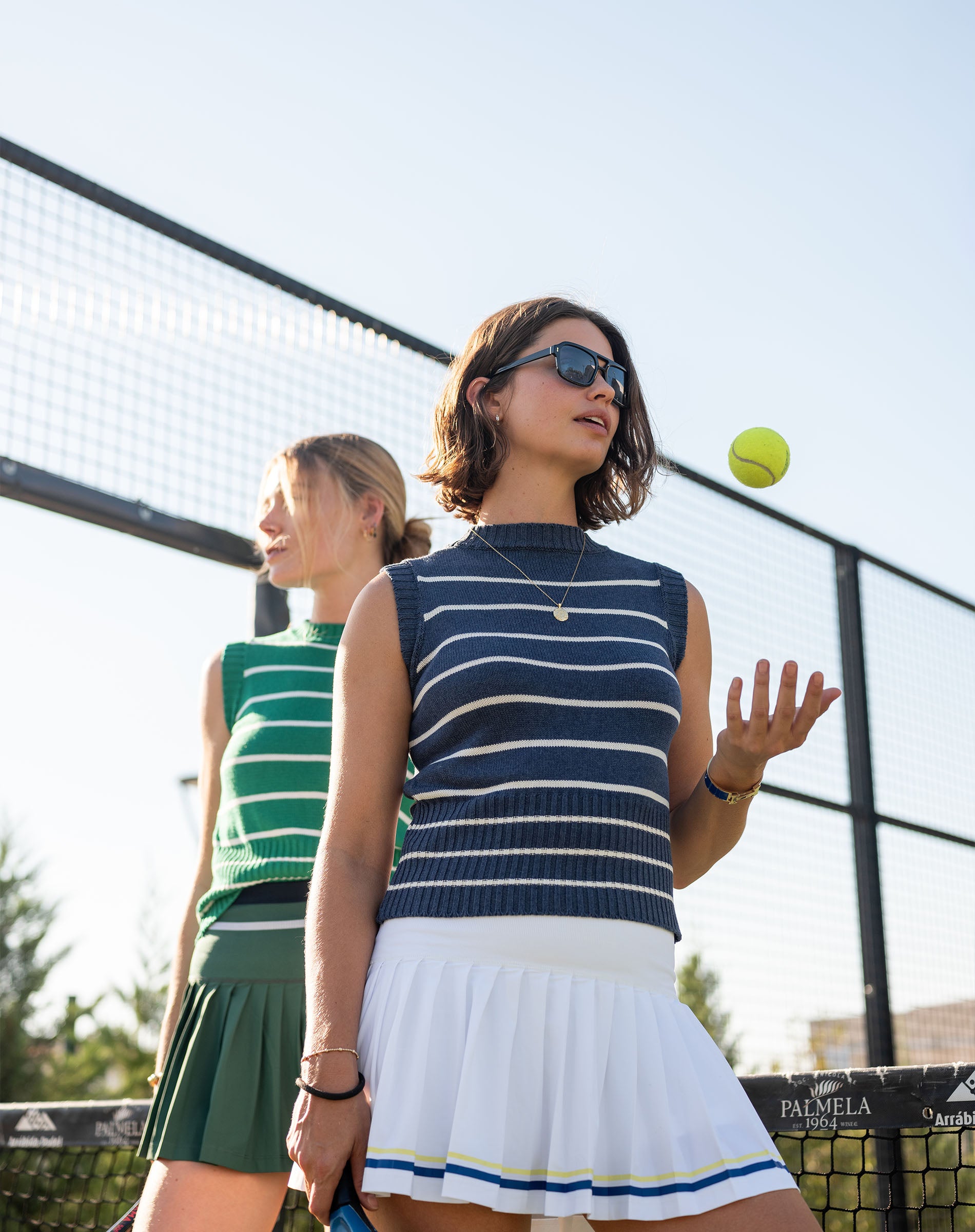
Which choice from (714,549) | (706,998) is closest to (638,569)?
(714,549)

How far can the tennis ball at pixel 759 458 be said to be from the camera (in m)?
2.96

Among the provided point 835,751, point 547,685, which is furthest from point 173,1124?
point 835,751

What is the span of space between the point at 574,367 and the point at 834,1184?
6.35 metres

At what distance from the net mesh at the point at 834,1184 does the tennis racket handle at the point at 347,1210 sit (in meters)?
1.27

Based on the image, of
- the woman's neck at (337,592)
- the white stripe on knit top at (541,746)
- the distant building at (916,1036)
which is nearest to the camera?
the white stripe on knit top at (541,746)

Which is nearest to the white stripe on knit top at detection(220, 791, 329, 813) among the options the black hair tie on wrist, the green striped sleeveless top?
the green striped sleeveless top

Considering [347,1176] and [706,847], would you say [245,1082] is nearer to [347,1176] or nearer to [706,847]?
[347,1176]

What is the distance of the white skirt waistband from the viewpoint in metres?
1.65

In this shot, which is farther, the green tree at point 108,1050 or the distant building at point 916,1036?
the green tree at point 108,1050

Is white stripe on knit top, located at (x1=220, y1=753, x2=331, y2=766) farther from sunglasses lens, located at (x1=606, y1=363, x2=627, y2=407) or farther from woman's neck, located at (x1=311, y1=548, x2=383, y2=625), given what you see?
sunglasses lens, located at (x1=606, y1=363, x2=627, y2=407)

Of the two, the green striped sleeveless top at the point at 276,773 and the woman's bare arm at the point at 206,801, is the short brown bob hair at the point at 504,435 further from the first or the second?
the woman's bare arm at the point at 206,801

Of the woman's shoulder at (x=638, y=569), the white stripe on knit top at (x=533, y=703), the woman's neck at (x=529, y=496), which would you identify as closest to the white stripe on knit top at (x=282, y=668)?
the woman's neck at (x=529, y=496)

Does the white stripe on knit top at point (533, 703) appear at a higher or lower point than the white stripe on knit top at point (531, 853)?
higher

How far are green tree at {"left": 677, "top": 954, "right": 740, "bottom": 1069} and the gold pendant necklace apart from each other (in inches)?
370
